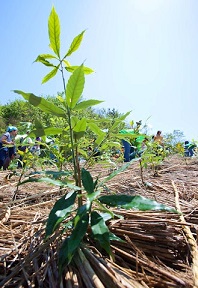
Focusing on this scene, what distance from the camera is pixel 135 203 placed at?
2.34 feet

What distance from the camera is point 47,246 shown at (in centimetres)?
81

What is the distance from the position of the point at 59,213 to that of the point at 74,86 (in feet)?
1.22

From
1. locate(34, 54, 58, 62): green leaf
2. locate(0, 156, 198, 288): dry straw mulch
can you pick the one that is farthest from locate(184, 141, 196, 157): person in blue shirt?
locate(34, 54, 58, 62): green leaf

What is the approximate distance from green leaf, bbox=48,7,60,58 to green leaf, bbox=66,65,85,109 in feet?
0.47

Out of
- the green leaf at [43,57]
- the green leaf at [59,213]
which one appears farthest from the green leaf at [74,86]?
the green leaf at [59,213]

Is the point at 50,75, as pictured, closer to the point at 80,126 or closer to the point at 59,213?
the point at 80,126

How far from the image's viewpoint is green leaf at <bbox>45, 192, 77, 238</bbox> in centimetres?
68

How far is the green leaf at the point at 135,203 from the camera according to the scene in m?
0.68

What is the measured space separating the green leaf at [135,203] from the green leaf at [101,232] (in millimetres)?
63

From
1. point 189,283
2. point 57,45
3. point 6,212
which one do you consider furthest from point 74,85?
point 6,212

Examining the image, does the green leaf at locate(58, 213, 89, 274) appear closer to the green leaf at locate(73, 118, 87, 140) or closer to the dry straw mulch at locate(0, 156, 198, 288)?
the dry straw mulch at locate(0, 156, 198, 288)

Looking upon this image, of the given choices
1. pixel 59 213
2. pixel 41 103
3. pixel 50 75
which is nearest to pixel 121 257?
pixel 59 213

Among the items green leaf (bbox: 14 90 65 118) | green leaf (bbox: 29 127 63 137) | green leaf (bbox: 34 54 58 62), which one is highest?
green leaf (bbox: 34 54 58 62)

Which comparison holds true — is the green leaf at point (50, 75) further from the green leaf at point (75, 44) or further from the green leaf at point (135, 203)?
the green leaf at point (135, 203)
